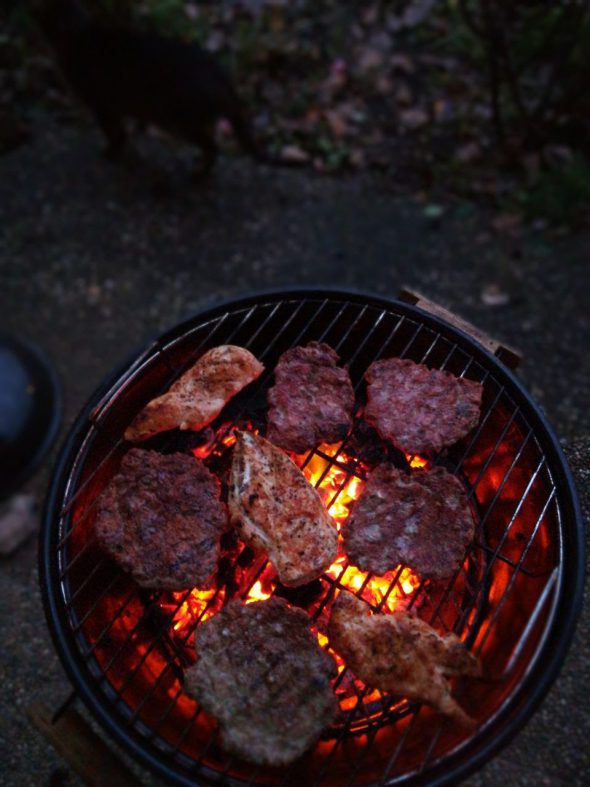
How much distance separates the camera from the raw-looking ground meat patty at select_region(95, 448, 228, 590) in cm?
234

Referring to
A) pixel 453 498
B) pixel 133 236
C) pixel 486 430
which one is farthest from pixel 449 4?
pixel 453 498

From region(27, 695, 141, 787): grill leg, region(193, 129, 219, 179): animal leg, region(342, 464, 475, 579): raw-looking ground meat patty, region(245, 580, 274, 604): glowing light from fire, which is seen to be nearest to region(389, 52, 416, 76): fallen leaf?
region(193, 129, 219, 179): animal leg

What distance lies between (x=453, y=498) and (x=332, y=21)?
213 inches

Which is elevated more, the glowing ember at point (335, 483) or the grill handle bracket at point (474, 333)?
the grill handle bracket at point (474, 333)

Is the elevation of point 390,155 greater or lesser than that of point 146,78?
greater

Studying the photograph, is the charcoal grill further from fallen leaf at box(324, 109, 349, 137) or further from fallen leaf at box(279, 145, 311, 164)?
fallen leaf at box(324, 109, 349, 137)

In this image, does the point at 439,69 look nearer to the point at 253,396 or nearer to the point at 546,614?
the point at 253,396

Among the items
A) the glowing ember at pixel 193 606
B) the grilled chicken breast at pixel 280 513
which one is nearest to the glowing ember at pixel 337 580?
the glowing ember at pixel 193 606

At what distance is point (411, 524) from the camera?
2.45 metres

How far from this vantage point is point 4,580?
143 inches

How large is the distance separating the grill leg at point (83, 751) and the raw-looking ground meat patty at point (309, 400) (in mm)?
1331

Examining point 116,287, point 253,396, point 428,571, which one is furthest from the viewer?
point 116,287

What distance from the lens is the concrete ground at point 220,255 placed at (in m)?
4.55

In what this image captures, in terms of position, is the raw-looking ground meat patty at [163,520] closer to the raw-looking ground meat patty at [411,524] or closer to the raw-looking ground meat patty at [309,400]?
the raw-looking ground meat patty at [309,400]
